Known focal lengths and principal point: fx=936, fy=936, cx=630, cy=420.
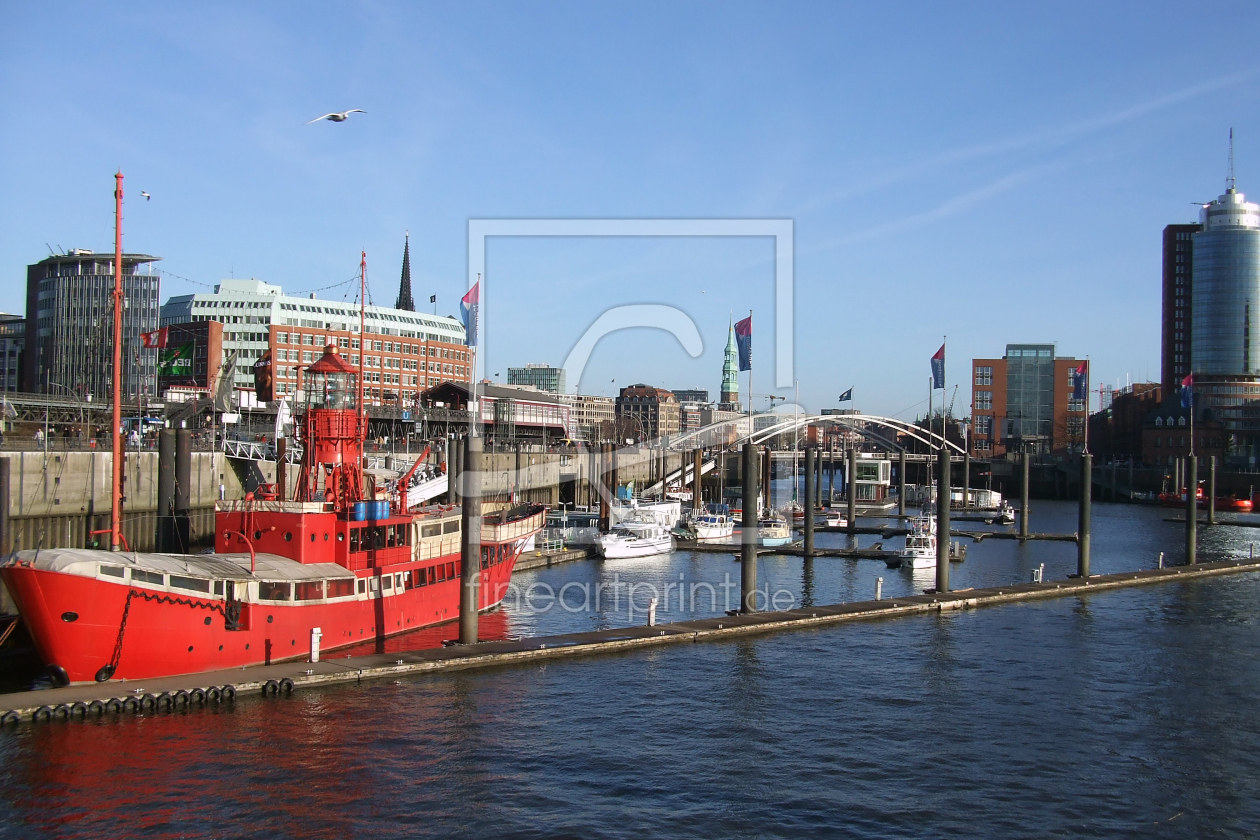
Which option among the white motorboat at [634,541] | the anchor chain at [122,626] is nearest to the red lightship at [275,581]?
the anchor chain at [122,626]

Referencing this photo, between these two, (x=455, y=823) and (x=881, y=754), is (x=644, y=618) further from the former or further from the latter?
(x=455, y=823)

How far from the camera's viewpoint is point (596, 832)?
21.2 m

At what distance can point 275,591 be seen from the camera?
31.5 m

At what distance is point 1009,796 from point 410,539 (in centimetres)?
2398

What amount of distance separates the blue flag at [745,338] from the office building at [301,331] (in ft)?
224

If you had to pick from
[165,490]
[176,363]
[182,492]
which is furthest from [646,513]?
[165,490]

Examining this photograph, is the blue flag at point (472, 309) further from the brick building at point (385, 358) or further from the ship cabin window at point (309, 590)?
the brick building at point (385, 358)

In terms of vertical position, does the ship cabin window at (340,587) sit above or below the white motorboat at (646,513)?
above

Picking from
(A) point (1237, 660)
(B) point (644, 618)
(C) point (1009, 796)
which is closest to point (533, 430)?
(B) point (644, 618)

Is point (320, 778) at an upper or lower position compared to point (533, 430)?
lower

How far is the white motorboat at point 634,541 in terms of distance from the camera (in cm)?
Result: 6894

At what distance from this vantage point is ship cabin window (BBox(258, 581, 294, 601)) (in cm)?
3092

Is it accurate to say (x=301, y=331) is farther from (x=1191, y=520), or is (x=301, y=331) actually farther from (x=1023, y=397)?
(x=1023, y=397)

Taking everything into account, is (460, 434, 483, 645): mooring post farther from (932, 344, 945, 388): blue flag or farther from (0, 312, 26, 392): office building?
(0, 312, 26, 392): office building
